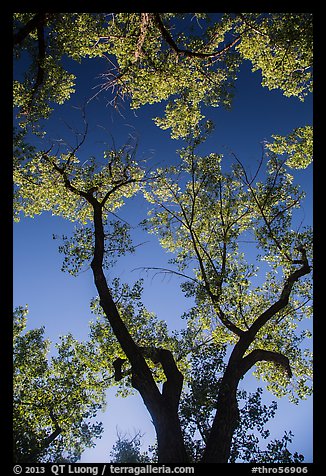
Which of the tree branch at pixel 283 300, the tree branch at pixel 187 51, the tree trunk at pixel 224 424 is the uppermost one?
the tree branch at pixel 187 51

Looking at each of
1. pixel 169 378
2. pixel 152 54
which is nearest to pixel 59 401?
pixel 169 378

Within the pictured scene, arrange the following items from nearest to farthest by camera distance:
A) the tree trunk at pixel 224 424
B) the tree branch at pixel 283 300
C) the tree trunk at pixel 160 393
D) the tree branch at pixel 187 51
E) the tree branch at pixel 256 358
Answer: the tree trunk at pixel 160 393, the tree trunk at pixel 224 424, the tree branch at pixel 256 358, the tree branch at pixel 283 300, the tree branch at pixel 187 51

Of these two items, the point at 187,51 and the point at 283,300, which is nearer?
the point at 283,300

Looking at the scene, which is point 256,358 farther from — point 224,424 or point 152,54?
point 152,54

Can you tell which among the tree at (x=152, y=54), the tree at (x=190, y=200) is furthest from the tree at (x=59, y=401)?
the tree at (x=152, y=54)

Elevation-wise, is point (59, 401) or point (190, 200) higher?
point (190, 200)

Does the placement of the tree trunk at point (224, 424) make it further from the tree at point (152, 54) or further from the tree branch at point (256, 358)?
the tree at point (152, 54)

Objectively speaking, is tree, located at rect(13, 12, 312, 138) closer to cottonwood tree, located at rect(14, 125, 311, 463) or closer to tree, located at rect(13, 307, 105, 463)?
cottonwood tree, located at rect(14, 125, 311, 463)

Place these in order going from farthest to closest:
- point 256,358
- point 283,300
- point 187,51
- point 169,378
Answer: point 187,51
point 283,300
point 256,358
point 169,378

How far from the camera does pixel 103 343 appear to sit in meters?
13.7
